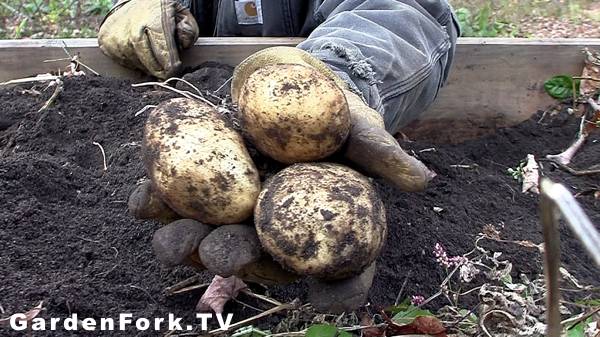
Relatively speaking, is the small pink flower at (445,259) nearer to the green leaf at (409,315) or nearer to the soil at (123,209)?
the soil at (123,209)

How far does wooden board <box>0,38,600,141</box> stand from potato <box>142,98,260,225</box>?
100 centimetres

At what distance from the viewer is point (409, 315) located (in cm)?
119

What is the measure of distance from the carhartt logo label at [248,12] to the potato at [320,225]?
1237 millimetres

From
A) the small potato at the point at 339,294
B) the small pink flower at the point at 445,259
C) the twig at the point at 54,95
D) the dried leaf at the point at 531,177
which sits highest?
the small potato at the point at 339,294

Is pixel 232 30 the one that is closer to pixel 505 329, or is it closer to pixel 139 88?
pixel 139 88

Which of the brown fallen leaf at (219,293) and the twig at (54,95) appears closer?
the brown fallen leaf at (219,293)

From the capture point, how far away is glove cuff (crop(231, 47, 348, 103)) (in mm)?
1225

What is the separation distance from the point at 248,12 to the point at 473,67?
0.64 meters

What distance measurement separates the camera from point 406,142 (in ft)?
6.47

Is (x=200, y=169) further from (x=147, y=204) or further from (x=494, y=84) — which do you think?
(x=494, y=84)

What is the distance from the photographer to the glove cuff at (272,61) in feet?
4.02

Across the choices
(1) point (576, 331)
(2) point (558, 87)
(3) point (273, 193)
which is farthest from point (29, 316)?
(2) point (558, 87)

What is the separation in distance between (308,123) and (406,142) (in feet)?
3.28

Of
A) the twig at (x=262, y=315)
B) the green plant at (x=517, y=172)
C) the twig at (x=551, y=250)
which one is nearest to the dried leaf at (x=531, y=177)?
the green plant at (x=517, y=172)
